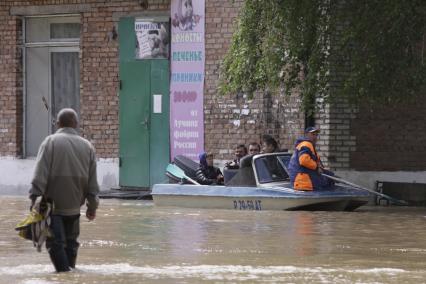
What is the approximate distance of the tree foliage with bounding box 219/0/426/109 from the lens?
1880 cm

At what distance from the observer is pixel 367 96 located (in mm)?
19328

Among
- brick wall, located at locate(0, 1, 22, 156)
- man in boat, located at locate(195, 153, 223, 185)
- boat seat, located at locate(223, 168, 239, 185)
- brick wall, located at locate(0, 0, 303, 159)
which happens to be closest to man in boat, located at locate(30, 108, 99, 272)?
boat seat, located at locate(223, 168, 239, 185)

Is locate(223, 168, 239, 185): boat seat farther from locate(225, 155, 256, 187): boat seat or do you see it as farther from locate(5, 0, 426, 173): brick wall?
locate(5, 0, 426, 173): brick wall

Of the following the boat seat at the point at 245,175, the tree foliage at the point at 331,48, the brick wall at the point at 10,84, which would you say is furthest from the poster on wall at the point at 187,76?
the brick wall at the point at 10,84

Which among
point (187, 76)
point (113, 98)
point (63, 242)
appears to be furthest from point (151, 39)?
point (63, 242)

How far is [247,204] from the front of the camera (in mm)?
19891

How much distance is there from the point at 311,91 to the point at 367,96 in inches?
40.2

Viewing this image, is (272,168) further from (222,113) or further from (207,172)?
(222,113)

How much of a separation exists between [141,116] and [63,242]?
43.1 feet

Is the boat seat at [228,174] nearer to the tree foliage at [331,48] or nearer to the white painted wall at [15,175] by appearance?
the tree foliage at [331,48]

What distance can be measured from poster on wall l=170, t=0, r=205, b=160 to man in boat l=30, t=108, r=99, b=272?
12.1 m

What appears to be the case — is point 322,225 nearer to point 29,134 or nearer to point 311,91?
point 311,91

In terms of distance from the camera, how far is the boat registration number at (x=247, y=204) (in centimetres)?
1975

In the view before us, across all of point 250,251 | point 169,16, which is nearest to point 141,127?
point 169,16
